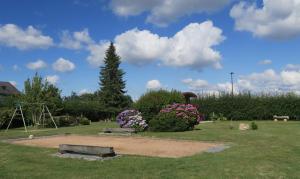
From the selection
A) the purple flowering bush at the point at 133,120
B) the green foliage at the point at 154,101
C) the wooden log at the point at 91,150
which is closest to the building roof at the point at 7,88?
the purple flowering bush at the point at 133,120

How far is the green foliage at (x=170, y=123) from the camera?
19.5 metres

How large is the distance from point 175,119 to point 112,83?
34383 millimetres

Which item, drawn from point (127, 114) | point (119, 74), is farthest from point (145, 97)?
point (119, 74)

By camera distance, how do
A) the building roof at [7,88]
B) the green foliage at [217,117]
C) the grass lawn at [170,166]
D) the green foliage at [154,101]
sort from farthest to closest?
the building roof at [7,88]
the green foliage at [217,117]
the green foliage at [154,101]
the grass lawn at [170,166]

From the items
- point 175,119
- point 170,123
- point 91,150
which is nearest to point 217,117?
point 175,119

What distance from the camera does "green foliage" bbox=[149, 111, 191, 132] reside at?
19516mm

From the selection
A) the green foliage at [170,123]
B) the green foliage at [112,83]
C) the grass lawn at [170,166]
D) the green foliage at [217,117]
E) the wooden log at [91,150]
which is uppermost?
the green foliage at [112,83]

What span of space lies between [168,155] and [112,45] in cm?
4604

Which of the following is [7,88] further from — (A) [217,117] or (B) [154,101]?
(B) [154,101]

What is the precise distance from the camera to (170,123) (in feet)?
64.1

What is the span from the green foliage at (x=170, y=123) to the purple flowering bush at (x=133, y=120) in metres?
0.94

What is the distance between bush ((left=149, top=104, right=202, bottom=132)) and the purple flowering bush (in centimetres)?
50

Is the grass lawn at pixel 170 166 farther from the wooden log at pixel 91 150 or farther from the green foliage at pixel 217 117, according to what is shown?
the green foliage at pixel 217 117

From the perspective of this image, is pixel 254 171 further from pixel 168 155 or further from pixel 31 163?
pixel 31 163
